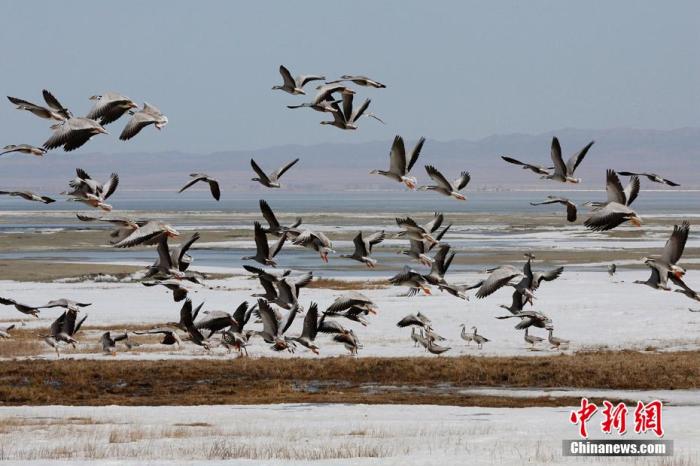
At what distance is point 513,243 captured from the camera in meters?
81.7

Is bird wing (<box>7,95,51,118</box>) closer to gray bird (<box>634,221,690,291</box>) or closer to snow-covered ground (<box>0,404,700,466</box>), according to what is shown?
snow-covered ground (<box>0,404,700,466</box>)

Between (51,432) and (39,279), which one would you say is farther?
(39,279)

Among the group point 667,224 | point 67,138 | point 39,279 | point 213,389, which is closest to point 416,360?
point 213,389

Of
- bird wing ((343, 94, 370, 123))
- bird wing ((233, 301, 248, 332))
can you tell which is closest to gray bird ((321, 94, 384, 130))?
bird wing ((343, 94, 370, 123))

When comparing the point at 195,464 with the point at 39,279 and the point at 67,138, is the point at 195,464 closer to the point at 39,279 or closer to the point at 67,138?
the point at 67,138

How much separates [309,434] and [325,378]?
8.28m

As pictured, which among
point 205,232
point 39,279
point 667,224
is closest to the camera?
point 39,279

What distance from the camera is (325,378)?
91.5 feet

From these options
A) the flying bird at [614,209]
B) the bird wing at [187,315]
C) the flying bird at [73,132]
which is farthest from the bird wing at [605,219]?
the bird wing at [187,315]

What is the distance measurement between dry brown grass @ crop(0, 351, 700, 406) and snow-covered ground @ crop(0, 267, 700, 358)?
197 centimetres

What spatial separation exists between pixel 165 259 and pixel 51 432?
4.28 m

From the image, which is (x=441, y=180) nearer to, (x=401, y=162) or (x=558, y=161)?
(x=401, y=162)

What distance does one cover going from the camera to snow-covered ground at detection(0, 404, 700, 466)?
55.8ft

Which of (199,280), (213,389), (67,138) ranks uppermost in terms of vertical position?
(67,138)
